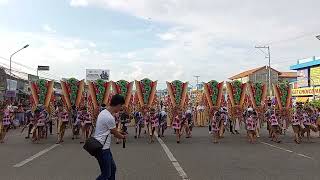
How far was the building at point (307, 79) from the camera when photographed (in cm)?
6625

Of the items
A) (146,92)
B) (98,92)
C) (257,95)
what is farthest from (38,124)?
(257,95)

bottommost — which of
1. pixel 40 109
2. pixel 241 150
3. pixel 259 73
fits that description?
pixel 241 150

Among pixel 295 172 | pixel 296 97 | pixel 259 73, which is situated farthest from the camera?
pixel 259 73

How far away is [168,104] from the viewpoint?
84.0 ft

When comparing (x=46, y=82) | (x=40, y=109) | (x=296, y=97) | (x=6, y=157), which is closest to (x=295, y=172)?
(x=6, y=157)

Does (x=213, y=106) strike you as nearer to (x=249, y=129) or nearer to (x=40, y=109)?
(x=249, y=129)

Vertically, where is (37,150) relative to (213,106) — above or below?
below

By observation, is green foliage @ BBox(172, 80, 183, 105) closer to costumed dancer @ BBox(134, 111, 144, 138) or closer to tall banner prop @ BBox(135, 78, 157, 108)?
tall banner prop @ BBox(135, 78, 157, 108)

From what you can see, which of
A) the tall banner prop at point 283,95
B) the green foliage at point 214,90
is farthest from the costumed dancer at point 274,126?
the green foliage at point 214,90

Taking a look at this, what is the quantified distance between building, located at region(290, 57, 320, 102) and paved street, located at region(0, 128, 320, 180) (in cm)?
5006

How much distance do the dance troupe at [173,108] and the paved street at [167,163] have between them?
3.02m

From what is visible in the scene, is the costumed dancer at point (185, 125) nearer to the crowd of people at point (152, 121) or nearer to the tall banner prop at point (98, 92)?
the crowd of people at point (152, 121)

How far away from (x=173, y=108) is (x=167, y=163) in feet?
38.8

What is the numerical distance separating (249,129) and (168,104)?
5887 millimetres
